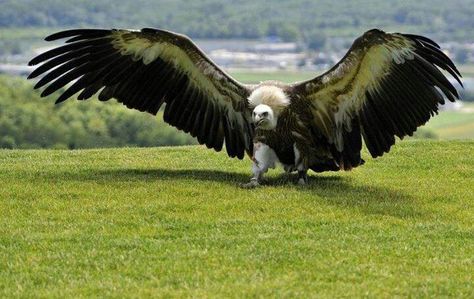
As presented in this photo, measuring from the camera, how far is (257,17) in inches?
6988

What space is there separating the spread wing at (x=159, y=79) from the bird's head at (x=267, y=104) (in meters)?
0.31

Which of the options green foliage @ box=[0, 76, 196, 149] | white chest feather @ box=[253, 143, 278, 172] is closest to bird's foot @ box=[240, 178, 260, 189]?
white chest feather @ box=[253, 143, 278, 172]

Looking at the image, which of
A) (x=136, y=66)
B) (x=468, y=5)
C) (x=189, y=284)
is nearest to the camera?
(x=189, y=284)

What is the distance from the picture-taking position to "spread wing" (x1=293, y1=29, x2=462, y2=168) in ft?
43.5

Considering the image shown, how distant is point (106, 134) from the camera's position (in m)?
31.8

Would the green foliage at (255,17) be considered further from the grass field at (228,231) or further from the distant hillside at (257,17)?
the grass field at (228,231)

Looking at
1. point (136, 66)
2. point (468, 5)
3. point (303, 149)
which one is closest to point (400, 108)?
point (303, 149)

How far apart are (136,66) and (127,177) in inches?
57.1

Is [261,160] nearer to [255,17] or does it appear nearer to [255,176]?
[255,176]

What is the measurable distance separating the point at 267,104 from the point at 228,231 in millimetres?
2870

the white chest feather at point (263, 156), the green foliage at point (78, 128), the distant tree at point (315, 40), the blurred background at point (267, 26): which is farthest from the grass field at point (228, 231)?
the distant tree at point (315, 40)

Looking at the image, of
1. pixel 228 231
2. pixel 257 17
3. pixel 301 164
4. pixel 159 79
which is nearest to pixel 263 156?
pixel 301 164

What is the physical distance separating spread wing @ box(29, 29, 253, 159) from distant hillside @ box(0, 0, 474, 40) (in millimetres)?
130170

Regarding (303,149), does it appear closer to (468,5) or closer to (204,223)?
(204,223)
